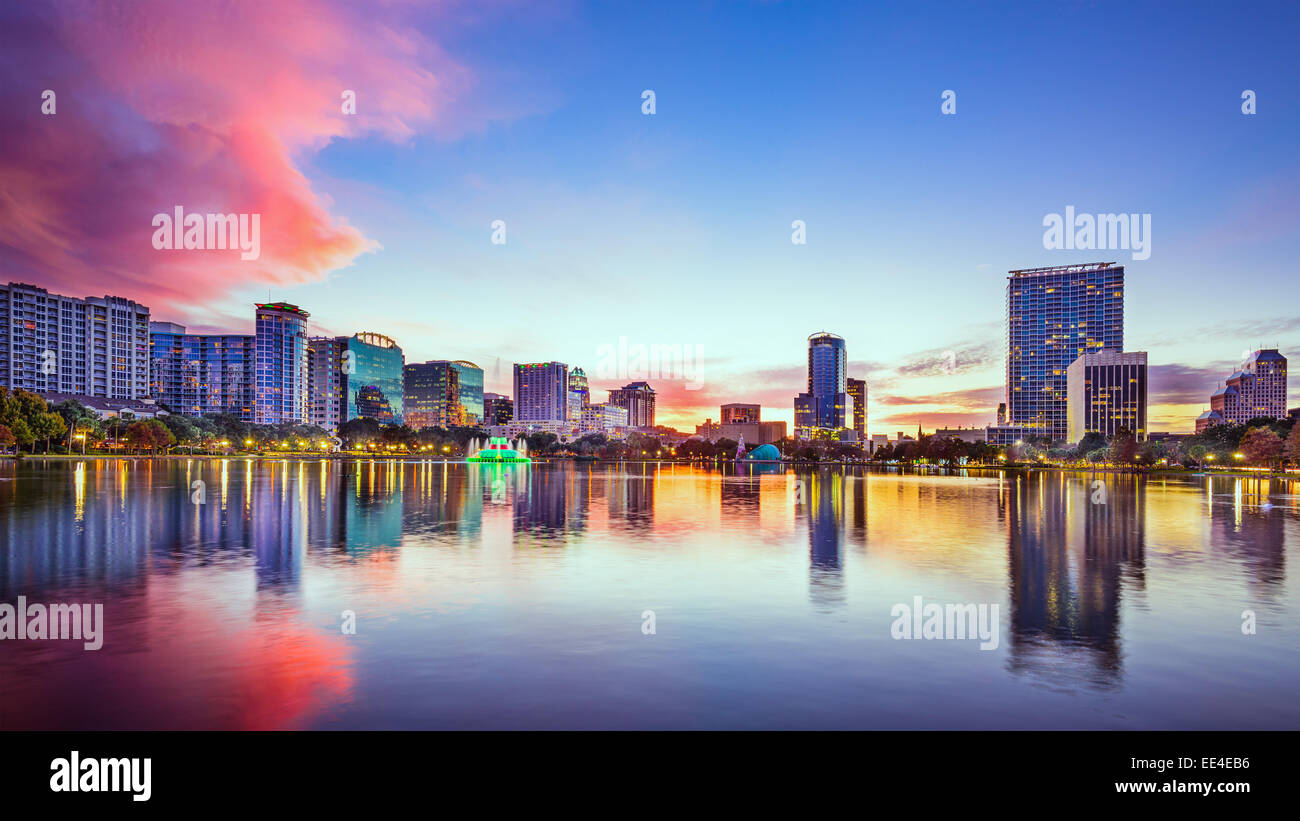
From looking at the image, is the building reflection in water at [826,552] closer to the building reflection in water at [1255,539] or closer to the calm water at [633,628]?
the calm water at [633,628]

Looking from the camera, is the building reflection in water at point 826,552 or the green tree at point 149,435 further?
the green tree at point 149,435

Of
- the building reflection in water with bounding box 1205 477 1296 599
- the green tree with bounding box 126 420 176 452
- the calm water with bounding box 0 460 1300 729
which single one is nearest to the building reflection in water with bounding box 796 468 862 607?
the calm water with bounding box 0 460 1300 729

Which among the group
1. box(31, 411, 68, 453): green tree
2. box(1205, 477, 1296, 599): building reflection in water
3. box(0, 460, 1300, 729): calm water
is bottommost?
box(1205, 477, 1296, 599): building reflection in water

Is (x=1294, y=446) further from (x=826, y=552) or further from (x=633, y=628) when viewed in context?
(x=633, y=628)

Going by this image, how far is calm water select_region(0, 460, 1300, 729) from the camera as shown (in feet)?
36.7

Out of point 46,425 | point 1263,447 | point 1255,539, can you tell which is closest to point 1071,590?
point 1255,539

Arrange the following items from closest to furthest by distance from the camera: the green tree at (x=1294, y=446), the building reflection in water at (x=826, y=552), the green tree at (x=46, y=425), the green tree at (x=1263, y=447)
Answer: the building reflection in water at (x=826, y=552), the green tree at (x=1294, y=446), the green tree at (x=46, y=425), the green tree at (x=1263, y=447)

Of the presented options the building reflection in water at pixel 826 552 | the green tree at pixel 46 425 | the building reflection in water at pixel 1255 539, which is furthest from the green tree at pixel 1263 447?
the green tree at pixel 46 425

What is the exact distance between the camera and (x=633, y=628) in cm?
1603

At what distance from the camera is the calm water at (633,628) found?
36.7 ft

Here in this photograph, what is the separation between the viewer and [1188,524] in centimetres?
4062

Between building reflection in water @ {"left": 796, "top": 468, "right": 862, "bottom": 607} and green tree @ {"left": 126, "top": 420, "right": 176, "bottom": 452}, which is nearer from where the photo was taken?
building reflection in water @ {"left": 796, "top": 468, "right": 862, "bottom": 607}

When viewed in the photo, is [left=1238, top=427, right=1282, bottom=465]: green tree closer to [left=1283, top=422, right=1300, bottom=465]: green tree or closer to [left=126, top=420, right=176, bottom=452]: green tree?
[left=1283, top=422, right=1300, bottom=465]: green tree
